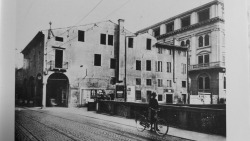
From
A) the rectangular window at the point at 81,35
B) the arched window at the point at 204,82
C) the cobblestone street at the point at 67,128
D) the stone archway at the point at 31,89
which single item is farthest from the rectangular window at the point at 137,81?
the stone archway at the point at 31,89

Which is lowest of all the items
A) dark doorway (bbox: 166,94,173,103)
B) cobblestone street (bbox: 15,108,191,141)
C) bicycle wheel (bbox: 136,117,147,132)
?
cobblestone street (bbox: 15,108,191,141)

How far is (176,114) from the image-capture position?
2.56m

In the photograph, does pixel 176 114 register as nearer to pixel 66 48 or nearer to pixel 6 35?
pixel 66 48

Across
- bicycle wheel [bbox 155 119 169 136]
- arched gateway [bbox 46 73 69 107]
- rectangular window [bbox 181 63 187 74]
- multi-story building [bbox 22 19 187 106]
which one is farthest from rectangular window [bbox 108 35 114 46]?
bicycle wheel [bbox 155 119 169 136]

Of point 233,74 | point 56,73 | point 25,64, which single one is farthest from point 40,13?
point 233,74

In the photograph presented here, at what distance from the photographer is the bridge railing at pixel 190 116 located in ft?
7.06

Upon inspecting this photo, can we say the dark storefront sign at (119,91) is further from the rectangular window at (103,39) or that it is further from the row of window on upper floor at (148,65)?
the rectangular window at (103,39)

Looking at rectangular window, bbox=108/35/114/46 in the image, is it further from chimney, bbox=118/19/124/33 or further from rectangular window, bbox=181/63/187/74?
rectangular window, bbox=181/63/187/74

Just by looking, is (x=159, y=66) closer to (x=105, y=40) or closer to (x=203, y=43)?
(x=203, y=43)

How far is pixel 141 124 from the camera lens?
2.88 metres

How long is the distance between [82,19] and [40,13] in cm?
96

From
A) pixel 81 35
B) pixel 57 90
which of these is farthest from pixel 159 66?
pixel 57 90

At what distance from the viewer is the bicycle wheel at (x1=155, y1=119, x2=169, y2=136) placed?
2.60m

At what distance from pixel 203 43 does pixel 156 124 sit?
0.86 meters
